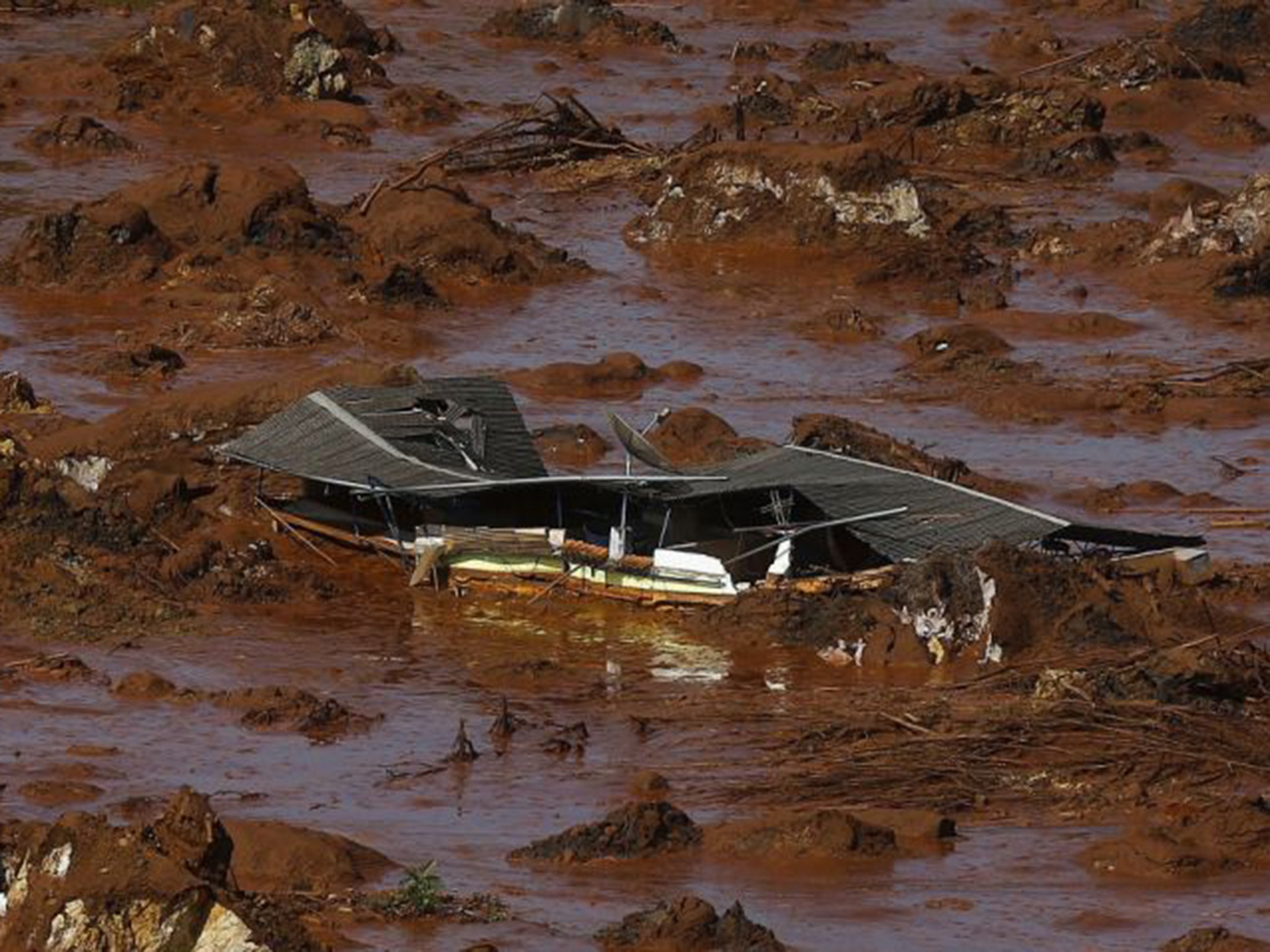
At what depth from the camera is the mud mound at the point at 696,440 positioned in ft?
56.1

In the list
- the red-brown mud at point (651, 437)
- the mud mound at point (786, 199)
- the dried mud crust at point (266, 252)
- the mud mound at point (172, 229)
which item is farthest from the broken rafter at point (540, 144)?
the mud mound at point (172, 229)

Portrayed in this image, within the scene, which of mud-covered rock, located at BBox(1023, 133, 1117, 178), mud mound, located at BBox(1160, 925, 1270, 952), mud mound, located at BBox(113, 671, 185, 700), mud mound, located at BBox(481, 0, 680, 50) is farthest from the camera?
mud mound, located at BBox(481, 0, 680, 50)

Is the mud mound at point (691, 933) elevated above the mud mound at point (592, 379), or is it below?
above

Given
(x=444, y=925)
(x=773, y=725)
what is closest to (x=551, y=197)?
(x=773, y=725)

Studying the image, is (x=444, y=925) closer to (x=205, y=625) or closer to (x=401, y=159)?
(x=205, y=625)

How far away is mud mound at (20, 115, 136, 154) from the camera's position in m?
25.7

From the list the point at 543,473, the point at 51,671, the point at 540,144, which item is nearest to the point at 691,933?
the point at 51,671

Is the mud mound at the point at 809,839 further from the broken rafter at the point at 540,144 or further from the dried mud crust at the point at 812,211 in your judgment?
the broken rafter at the point at 540,144

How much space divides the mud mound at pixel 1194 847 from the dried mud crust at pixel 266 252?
32.6 feet

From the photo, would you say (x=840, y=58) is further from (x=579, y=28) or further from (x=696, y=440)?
(x=696, y=440)

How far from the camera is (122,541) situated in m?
15.5

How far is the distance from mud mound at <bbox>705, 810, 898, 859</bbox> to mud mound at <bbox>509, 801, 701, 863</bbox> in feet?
0.54

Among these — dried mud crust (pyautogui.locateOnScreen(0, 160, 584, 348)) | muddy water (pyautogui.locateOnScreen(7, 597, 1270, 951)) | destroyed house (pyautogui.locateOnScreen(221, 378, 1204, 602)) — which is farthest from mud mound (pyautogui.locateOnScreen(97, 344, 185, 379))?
muddy water (pyautogui.locateOnScreen(7, 597, 1270, 951))

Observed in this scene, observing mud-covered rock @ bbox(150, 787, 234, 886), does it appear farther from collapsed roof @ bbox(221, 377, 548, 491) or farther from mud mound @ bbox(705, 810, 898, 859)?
collapsed roof @ bbox(221, 377, 548, 491)
